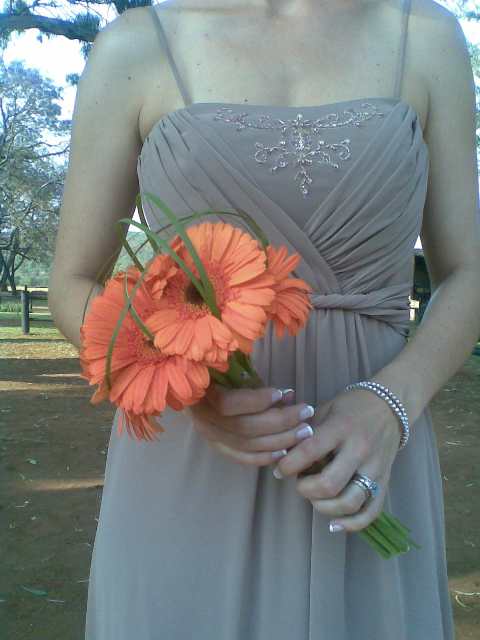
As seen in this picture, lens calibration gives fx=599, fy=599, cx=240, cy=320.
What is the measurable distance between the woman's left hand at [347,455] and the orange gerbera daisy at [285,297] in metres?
0.22

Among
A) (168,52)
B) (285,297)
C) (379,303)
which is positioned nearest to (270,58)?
A: (168,52)

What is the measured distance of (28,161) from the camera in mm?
25594

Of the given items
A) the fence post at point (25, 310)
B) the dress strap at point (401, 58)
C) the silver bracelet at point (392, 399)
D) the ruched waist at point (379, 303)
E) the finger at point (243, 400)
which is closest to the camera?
the finger at point (243, 400)

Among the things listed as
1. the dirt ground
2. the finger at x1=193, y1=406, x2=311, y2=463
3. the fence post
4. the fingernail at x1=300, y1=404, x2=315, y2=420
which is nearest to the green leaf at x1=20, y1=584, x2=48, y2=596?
the dirt ground

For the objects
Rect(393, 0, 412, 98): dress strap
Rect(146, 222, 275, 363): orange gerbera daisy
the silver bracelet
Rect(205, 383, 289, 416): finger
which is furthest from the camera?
Rect(393, 0, 412, 98): dress strap

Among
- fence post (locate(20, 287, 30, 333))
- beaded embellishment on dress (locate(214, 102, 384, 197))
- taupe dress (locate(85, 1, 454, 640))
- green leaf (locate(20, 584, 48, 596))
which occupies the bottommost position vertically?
fence post (locate(20, 287, 30, 333))

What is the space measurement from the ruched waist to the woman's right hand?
30cm

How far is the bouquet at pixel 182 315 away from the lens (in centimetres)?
77

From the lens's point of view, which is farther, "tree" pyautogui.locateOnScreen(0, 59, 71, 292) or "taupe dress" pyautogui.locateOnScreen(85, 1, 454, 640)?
"tree" pyautogui.locateOnScreen(0, 59, 71, 292)

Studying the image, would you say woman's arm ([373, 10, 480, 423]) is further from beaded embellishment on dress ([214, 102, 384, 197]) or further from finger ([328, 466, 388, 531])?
finger ([328, 466, 388, 531])

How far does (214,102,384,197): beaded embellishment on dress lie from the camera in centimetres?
125

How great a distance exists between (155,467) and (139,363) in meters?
0.48

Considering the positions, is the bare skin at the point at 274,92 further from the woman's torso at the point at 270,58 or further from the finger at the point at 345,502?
the finger at the point at 345,502

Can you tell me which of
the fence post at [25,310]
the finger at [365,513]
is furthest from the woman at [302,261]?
the fence post at [25,310]
